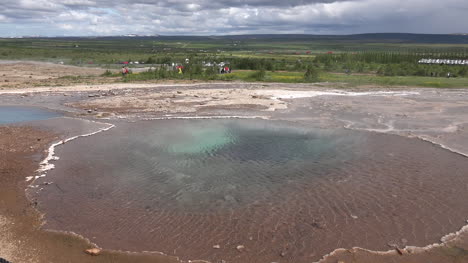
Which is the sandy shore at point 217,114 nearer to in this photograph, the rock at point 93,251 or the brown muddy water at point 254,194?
the rock at point 93,251

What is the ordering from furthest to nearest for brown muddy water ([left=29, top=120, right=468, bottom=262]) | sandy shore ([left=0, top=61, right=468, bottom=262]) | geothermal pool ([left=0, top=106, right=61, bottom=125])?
geothermal pool ([left=0, top=106, right=61, bottom=125]) → brown muddy water ([left=29, top=120, right=468, bottom=262]) → sandy shore ([left=0, top=61, right=468, bottom=262])

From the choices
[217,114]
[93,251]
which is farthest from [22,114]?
[93,251]

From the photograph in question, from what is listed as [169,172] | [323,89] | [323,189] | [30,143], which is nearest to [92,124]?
[30,143]

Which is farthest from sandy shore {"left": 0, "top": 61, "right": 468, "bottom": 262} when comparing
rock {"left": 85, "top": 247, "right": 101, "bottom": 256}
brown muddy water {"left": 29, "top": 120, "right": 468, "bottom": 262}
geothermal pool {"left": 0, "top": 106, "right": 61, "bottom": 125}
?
geothermal pool {"left": 0, "top": 106, "right": 61, "bottom": 125}

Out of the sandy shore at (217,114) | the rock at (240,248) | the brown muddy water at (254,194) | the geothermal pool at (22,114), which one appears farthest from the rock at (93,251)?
the geothermal pool at (22,114)

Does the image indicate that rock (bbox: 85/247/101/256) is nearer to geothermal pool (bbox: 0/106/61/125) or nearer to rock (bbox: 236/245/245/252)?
rock (bbox: 236/245/245/252)

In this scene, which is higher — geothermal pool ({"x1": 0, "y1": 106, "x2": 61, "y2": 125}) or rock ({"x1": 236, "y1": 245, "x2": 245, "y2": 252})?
→ geothermal pool ({"x1": 0, "y1": 106, "x2": 61, "y2": 125})
